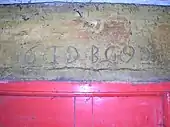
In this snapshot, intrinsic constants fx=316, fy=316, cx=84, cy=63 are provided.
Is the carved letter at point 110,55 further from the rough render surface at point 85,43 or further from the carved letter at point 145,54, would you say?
the carved letter at point 145,54

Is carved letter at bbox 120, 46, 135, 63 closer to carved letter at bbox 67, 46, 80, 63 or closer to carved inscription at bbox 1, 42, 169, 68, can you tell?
carved inscription at bbox 1, 42, 169, 68

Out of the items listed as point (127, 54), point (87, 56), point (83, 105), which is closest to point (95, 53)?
point (87, 56)

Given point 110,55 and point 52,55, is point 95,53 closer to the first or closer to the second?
point 110,55

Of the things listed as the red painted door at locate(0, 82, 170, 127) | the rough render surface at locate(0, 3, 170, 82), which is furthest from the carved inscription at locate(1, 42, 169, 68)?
the red painted door at locate(0, 82, 170, 127)

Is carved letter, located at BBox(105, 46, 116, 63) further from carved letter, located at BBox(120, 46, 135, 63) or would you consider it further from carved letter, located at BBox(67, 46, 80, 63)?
carved letter, located at BBox(67, 46, 80, 63)

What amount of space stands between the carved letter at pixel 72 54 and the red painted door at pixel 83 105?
0.13 meters

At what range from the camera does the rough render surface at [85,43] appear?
1.57 metres

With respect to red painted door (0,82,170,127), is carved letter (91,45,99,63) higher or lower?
higher

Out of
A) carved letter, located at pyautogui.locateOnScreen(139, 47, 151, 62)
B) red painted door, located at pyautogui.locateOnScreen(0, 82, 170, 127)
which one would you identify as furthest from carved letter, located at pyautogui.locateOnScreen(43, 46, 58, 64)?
carved letter, located at pyautogui.locateOnScreen(139, 47, 151, 62)

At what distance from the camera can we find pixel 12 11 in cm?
164

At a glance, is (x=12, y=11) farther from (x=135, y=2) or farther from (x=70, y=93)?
(x=135, y=2)

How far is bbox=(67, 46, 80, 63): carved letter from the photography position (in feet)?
5.14

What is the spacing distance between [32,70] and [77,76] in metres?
0.23

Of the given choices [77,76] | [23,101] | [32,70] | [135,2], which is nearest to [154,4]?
[135,2]
